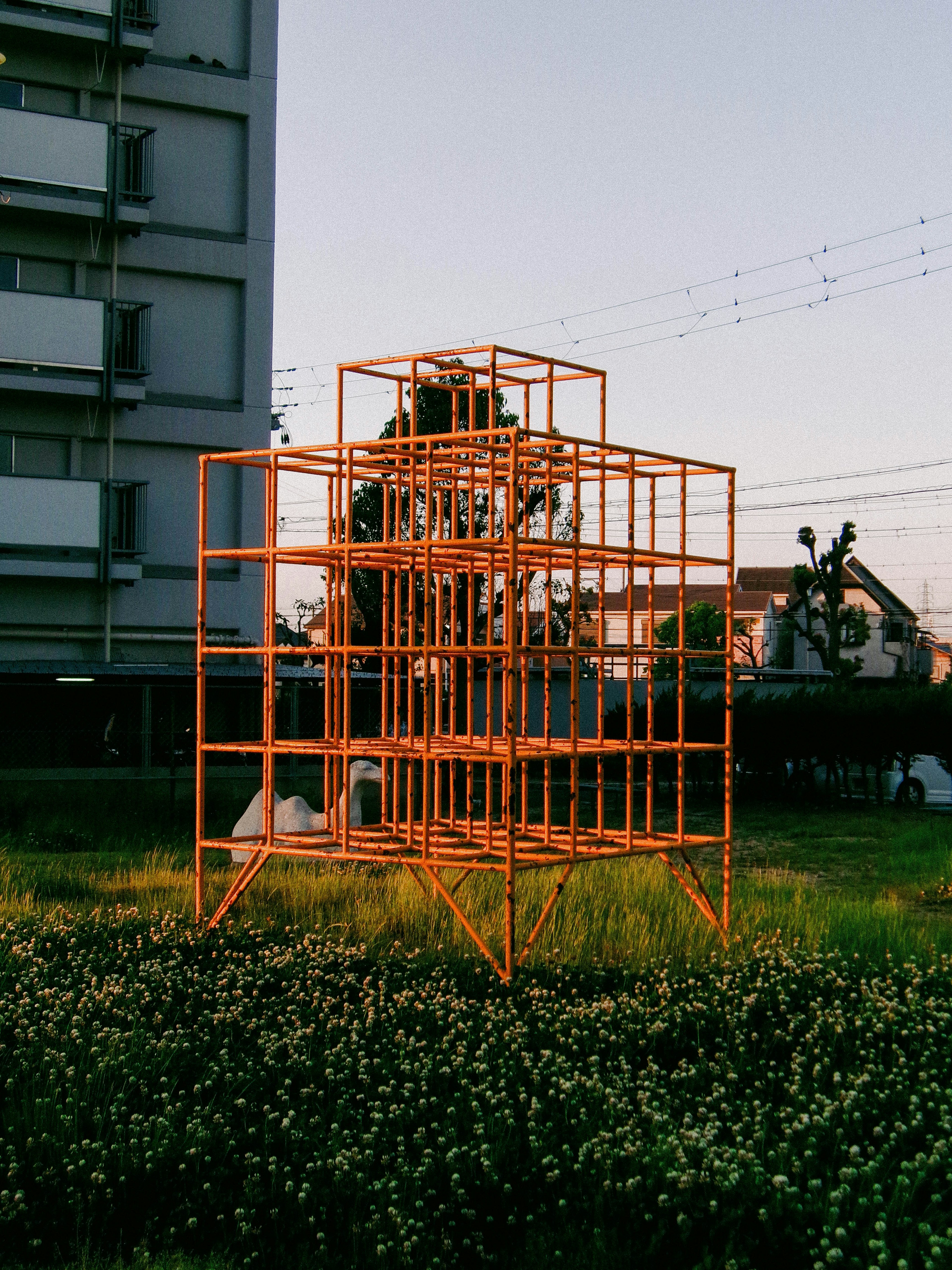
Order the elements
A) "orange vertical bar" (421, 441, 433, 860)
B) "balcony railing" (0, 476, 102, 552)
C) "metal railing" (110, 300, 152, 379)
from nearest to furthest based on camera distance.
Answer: "orange vertical bar" (421, 441, 433, 860)
"balcony railing" (0, 476, 102, 552)
"metal railing" (110, 300, 152, 379)

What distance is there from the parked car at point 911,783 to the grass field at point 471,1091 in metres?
14.9

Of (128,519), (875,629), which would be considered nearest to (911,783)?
(128,519)

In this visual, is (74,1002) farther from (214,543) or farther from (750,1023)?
(214,543)

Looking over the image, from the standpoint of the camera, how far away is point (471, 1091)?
645 cm

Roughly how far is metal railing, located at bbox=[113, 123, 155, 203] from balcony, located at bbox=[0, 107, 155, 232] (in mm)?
19

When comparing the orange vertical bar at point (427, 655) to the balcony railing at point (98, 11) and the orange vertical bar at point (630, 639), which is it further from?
the balcony railing at point (98, 11)

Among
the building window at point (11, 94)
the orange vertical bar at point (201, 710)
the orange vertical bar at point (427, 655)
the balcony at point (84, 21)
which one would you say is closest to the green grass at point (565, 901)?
the orange vertical bar at point (201, 710)

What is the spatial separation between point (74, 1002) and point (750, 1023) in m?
3.54

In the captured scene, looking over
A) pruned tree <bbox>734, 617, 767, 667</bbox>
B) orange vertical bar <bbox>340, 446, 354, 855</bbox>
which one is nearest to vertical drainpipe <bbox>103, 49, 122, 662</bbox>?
orange vertical bar <bbox>340, 446, 354, 855</bbox>

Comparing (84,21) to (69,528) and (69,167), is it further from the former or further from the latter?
(69,528)

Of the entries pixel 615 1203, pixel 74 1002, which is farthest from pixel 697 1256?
pixel 74 1002

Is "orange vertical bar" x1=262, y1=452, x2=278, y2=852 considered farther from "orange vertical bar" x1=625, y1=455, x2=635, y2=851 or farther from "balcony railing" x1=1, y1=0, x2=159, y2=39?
"balcony railing" x1=1, y1=0, x2=159, y2=39

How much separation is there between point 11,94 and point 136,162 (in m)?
2.48

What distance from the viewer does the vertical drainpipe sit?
87.7 feet
